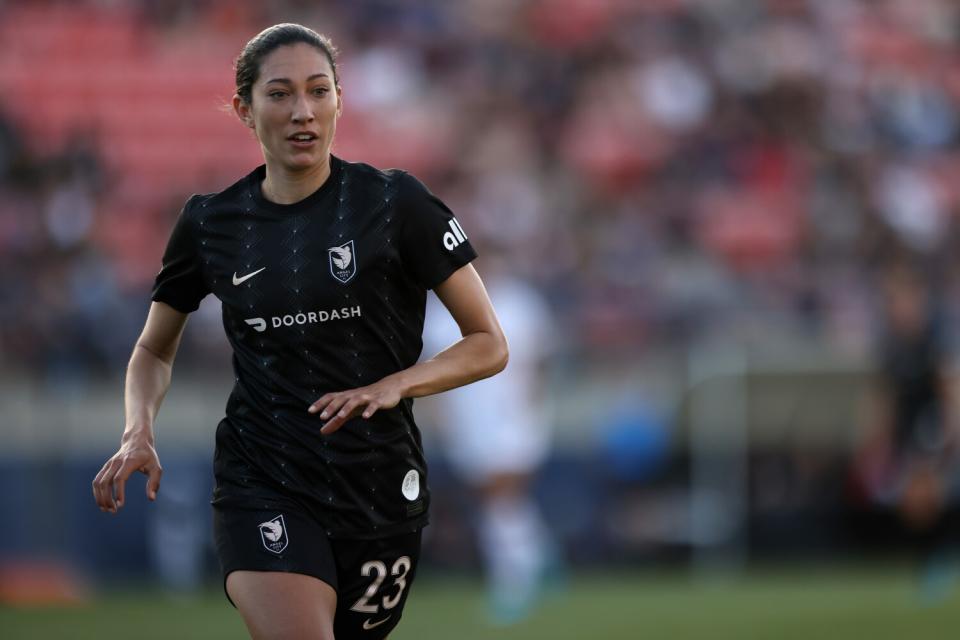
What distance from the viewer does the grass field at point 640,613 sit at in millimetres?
9758

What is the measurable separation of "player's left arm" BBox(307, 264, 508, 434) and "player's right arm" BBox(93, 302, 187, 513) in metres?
0.61

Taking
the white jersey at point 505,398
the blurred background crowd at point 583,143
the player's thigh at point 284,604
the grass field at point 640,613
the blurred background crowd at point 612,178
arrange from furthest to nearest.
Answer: the blurred background crowd at point 583,143 < the blurred background crowd at point 612,178 < the white jersey at point 505,398 < the grass field at point 640,613 < the player's thigh at point 284,604

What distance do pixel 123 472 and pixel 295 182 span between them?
1022 millimetres

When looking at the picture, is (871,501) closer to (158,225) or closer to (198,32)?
(158,225)

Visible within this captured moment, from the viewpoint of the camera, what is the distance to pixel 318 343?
4.76 m

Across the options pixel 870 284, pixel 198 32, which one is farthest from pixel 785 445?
pixel 198 32

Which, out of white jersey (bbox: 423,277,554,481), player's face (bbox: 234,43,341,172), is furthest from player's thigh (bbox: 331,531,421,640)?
white jersey (bbox: 423,277,554,481)

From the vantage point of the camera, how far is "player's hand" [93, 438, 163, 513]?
467cm

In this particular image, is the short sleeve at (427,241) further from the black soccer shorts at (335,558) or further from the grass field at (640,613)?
the grass field at (640,613)

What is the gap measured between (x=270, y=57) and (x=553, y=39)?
1407 centimetres

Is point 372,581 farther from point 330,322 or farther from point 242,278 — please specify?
point 242,278

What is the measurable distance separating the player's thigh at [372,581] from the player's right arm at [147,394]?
63 centimetres

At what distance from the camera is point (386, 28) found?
1825 centimetres

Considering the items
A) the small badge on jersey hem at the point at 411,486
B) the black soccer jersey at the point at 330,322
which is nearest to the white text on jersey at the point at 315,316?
the black soccer jersey at the point at 330,322
